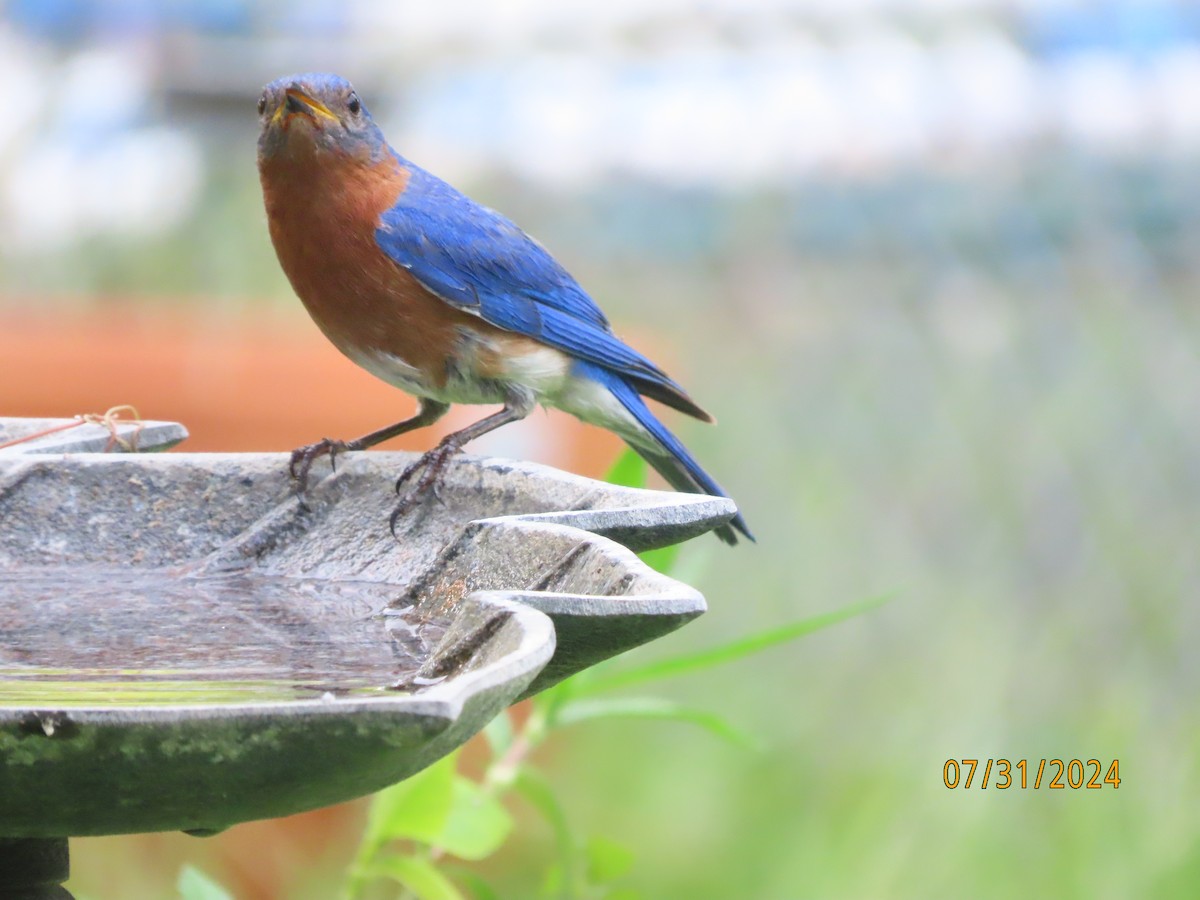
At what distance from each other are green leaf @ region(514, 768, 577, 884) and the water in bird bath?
1.16 ft

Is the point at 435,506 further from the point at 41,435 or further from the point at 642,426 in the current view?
the point at 642,426

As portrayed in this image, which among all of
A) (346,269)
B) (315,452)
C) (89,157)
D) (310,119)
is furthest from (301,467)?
(89,157)

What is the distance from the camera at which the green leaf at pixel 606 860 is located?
2367 millimetres

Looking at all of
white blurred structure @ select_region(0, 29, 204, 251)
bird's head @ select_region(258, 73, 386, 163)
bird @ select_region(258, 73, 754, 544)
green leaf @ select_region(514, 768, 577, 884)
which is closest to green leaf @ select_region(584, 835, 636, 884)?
green leaf @ select_region(514, 768, 577, 884)

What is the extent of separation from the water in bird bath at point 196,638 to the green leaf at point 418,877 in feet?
1.09

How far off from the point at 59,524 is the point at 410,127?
203 inches

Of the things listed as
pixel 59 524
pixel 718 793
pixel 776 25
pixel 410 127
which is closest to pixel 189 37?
pixel 410 127

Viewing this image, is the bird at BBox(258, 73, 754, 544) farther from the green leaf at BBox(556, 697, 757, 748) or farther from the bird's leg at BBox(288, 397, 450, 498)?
the green leaf at BBox(556, 697, 757, 748)

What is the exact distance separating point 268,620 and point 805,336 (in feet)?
16.3

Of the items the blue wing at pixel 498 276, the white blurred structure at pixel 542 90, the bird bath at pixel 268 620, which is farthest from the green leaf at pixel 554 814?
the white blurred structure at pixel 542 90

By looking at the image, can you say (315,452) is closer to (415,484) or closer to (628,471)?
(415,484)

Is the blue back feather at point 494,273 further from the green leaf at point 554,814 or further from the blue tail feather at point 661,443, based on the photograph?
the green leaf at point 554,814

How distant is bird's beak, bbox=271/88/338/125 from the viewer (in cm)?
314
